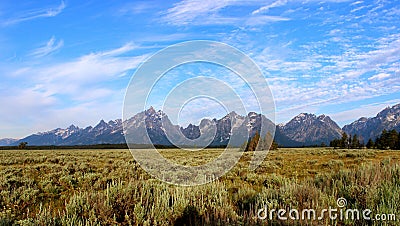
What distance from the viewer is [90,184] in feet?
37.8

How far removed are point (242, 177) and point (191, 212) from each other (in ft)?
22.9

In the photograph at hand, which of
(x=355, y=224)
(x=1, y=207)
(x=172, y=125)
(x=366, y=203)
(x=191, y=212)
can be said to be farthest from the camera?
(x=172, y=125)

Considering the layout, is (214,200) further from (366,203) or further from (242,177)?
(242,177)

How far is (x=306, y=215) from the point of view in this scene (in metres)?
5.47

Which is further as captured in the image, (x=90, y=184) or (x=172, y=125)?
(x=90, y=184)

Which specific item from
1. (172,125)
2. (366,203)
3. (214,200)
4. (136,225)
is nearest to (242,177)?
(172,125)

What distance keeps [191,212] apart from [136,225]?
1322 mm

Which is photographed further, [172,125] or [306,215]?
[172,125]

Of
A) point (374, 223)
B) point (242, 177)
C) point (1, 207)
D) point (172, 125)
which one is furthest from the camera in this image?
point (242, 177)

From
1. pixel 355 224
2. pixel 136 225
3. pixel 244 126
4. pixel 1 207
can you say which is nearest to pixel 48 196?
pixel 1 207

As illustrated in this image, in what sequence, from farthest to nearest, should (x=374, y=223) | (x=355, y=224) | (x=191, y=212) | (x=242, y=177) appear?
(x=242, y=177) → (x=191, y=212) → (x=355, y=224) → (x=374, y=223)

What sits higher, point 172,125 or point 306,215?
point 172,125

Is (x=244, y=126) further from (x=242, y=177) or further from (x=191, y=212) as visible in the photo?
(x=191, y=212)

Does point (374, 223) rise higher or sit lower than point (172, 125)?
lower
